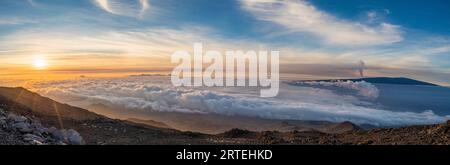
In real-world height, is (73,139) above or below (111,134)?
above

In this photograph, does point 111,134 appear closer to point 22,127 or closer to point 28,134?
point 22,127

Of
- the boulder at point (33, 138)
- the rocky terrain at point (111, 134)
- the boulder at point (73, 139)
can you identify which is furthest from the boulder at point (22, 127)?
the boulder at point (73, 139)

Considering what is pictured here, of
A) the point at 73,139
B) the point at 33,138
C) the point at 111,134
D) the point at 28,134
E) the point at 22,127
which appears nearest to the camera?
the point at 33,138

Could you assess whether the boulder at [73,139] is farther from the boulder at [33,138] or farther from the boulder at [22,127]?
the boulder at [22,127]

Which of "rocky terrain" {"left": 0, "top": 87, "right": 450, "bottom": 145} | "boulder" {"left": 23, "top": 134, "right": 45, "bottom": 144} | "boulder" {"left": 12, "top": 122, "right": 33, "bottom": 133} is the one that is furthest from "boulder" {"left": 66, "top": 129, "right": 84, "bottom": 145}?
"boulder" {"left": 12, "top": 122, "right": 33, "bottom": 133}

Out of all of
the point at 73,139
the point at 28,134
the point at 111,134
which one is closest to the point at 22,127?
the point at 28,134

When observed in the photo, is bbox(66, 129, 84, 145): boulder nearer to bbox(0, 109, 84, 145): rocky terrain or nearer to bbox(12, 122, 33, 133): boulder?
bbox(0, 109, 84, 145): rocky terrain
